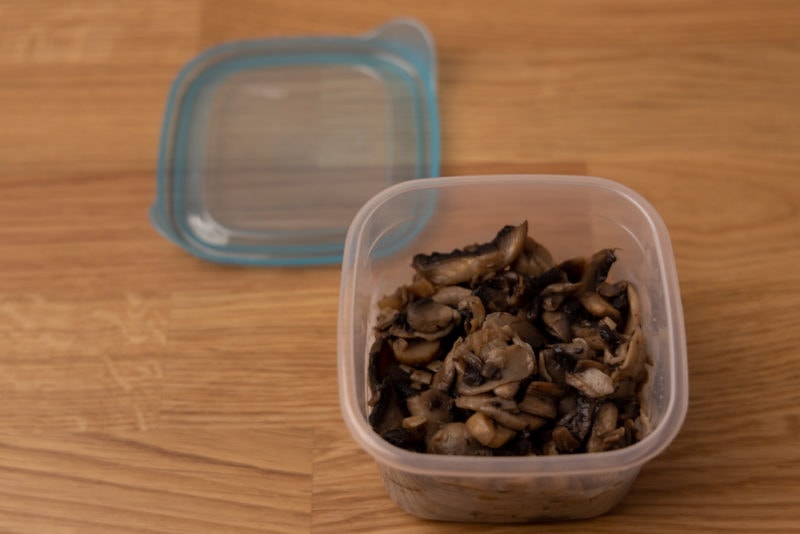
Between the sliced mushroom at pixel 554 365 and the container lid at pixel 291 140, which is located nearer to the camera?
→ the sliced mushroom at pixel 554 365

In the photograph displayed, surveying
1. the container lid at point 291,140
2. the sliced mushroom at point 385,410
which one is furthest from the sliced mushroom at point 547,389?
the container lid at point 291,140

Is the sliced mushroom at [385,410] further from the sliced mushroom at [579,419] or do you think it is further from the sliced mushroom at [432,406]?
the sliced mushroom at [579,419]

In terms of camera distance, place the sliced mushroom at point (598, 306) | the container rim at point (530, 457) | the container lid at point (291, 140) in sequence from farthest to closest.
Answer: the container lid at point (291, 140)
the sliced mushroom at point (598, 306)
the container rim at point (530, 457)

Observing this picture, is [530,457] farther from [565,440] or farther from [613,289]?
[613,289]

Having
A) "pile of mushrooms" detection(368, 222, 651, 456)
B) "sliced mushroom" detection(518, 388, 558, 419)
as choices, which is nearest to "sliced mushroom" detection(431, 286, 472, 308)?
"pile of mushrooms" detection(368, 222, 651, 456)

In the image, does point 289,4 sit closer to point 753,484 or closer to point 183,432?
point 183,432

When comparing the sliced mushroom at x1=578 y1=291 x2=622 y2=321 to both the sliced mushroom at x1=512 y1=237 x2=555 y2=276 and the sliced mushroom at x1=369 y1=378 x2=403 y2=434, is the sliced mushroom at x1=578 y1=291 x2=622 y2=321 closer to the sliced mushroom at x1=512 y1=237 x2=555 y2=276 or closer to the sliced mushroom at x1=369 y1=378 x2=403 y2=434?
the sliced mushroom at x1=512 y1=237 x2=555 y2=276

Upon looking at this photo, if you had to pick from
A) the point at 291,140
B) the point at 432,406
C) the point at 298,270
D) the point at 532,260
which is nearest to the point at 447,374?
the point at 432,406
